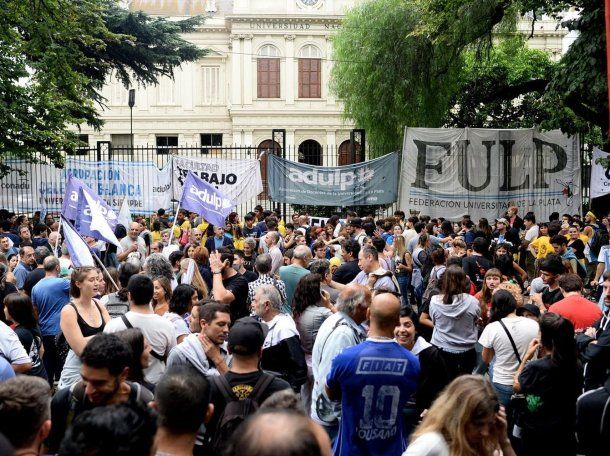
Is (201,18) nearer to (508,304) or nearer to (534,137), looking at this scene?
(534,137)

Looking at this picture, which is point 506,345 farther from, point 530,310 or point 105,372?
point 105,372

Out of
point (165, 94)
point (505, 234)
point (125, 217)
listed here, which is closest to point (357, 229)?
point (505, 234)

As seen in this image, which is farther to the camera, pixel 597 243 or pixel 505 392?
pixel 597 243

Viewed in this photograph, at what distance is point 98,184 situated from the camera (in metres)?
20.8

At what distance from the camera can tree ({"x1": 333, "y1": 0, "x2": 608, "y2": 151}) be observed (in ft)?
56.0

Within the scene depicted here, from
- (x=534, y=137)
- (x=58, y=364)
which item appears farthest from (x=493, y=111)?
(x=58, y=364)

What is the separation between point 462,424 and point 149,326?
281 cm

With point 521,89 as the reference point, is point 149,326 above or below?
below

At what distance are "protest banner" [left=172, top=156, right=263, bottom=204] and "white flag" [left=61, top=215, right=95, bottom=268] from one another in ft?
37.4

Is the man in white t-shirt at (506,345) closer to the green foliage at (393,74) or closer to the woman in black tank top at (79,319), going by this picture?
the woman in black tank top at (79,319)

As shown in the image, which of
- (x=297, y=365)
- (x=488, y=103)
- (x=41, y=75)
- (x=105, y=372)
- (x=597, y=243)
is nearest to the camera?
(x=105, y=372)

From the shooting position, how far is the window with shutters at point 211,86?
168 feet

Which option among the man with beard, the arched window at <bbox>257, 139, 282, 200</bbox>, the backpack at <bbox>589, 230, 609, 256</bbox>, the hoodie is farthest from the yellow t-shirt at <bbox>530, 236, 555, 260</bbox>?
the man with beard

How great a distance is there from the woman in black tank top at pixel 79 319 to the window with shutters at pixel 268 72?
44.8m
